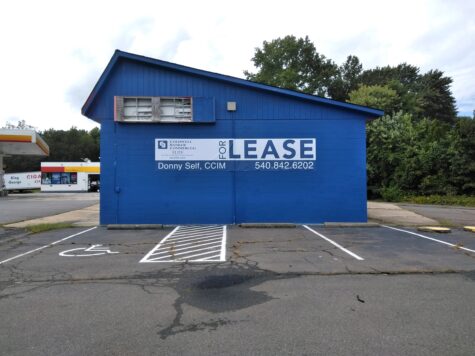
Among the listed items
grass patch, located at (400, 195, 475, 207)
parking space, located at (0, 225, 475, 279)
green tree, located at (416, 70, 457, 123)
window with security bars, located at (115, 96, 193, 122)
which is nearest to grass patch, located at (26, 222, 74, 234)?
parking space, located at (0, 225, 475, 279)

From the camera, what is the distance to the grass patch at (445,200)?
2531cm

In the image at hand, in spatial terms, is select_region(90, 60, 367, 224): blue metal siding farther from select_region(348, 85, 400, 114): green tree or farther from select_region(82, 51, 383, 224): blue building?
select_region(348, 85, 400, 114): green tree

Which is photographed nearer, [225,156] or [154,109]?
[154,109]

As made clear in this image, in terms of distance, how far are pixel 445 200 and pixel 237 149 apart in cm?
1792

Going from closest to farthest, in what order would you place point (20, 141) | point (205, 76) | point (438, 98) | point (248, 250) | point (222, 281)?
point (222, 281), point (248, 250), point (205, 76), point (20, 141), point (438, 98)

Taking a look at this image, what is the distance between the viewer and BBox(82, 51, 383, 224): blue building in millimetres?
15320

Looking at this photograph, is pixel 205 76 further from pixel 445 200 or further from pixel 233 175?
pixel 445 200

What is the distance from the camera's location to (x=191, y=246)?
10492mm

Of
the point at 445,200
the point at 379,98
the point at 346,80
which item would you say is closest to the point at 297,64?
the point at 346,80

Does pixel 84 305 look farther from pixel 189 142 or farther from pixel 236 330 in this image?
pixel 189 142

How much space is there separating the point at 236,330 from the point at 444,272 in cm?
474

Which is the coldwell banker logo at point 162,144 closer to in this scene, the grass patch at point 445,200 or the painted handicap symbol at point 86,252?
the painted handicap symbol at point 86,252

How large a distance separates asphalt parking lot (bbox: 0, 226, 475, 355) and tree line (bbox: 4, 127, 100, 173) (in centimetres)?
8477

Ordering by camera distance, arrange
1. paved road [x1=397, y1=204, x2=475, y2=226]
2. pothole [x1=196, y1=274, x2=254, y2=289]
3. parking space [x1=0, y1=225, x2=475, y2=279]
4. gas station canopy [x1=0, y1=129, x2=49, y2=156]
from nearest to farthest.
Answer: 1. pothole [x1=196, y1=274, x2=254, y2=289]
2. parking space [x1=0, y1=225, x2=475, y2=279]
3. paved road [x1=397, y1=204, x2=475, y2=226]
4. gas station canopy [x1=0, y1=129, x2=49, y2=156]
